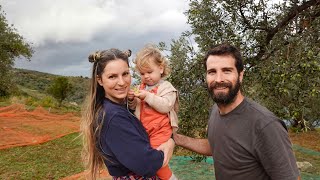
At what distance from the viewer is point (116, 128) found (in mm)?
3375

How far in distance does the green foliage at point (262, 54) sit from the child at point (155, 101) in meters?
2.27

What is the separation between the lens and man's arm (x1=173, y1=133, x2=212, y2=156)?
457 centimetres

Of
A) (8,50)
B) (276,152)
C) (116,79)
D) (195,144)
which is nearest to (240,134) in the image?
(276,152)

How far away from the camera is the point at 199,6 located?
27.7 feet

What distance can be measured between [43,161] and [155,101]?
13.5 metres

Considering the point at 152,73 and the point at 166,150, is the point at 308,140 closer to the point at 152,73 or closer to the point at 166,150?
the point at 152,73

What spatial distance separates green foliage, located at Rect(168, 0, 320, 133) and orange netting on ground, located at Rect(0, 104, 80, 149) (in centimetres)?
1346

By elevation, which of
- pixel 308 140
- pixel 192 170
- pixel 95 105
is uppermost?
pixel 95 105

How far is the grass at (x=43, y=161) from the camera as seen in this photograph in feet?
46.1

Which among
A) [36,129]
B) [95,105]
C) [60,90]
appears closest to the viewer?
[95,105]

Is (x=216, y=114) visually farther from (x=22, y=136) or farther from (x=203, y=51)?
(x=22, y=136)

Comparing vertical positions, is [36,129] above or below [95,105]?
below

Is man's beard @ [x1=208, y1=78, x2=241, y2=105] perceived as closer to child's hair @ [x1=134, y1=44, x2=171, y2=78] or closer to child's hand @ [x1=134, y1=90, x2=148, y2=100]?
child's hand @ [x1=134, y1=90, x2=148, y2=100]

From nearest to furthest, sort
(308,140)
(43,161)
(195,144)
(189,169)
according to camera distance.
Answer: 1. (195,144)
2. (189,169)
3. (43,161)
4. (308,140)
